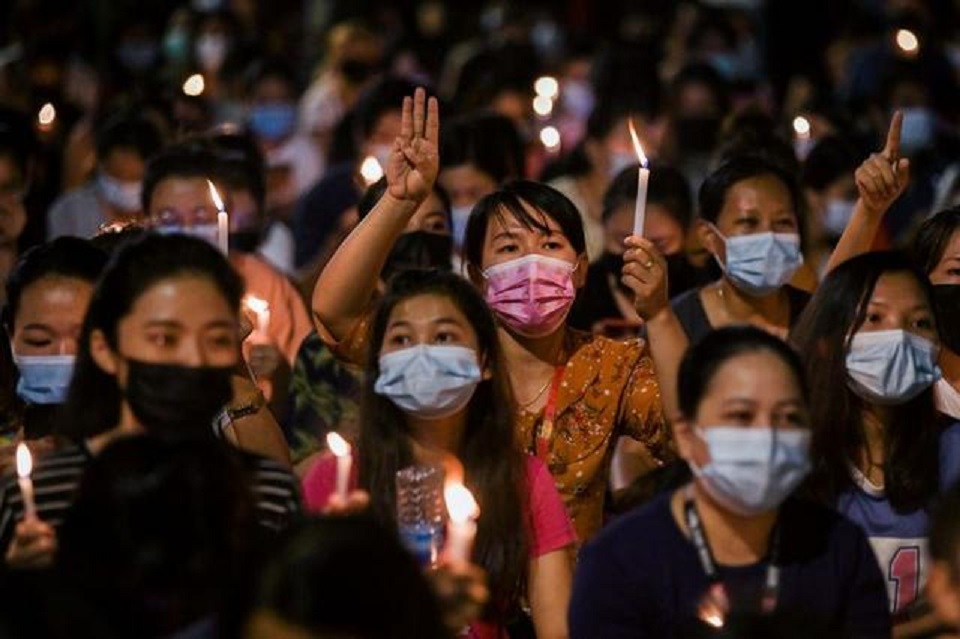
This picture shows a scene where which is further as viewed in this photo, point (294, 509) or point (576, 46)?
point (576, 46)

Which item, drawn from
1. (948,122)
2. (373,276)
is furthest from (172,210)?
(948,122)

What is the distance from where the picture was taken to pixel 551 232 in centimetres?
724

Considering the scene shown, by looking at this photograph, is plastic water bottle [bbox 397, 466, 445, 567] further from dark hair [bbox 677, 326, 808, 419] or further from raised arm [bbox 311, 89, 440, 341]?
raised arm [bbox 311, 89, 440, 341]

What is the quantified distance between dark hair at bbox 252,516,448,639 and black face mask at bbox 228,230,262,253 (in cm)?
418

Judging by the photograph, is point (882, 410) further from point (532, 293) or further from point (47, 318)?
point (47, 318)

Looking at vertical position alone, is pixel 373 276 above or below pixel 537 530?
above

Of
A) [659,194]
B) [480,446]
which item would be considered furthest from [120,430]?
[659,194]

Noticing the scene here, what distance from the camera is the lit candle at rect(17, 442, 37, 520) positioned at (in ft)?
17.7

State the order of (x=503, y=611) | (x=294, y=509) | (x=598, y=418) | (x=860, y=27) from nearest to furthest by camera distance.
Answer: (x=294, y=509) < (x=503, y=611) < (x=598, y=418) < (x=860, y=27)

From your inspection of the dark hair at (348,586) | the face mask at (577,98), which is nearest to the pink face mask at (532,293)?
the dark hair at (348,586)

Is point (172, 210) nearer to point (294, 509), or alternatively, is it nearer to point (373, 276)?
point (373, 276)

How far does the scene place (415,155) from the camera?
7.01 m

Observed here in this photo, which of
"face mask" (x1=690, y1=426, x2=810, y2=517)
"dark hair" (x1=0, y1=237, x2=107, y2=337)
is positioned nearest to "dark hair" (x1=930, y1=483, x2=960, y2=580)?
"face mask" (x1=690, y1=426, x2=810, y2=517)

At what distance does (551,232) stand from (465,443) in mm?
949
